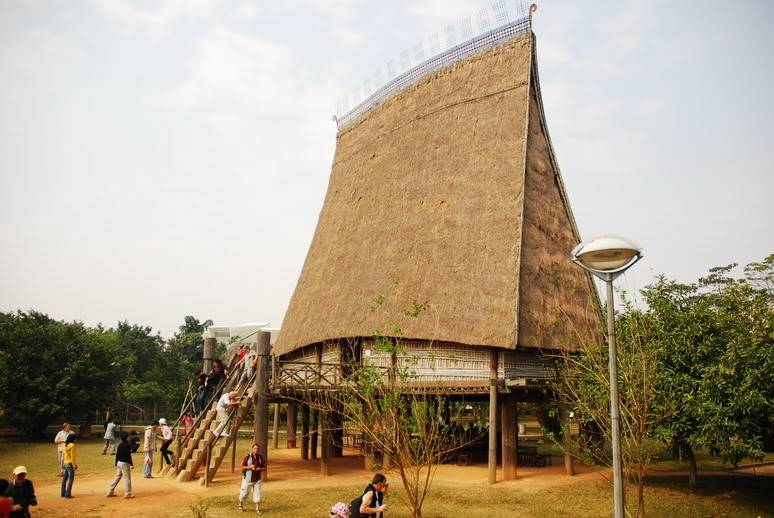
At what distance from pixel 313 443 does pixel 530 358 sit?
10284 millimetres

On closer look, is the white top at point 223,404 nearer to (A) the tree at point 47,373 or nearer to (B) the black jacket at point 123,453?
(B) the black jacket at point 123,453

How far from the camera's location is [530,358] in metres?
18.0

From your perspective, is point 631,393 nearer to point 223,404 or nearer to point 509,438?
point 509,438

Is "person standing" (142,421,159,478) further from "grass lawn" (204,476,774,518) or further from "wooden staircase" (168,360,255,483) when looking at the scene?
"grass lawn" (204,476,774,518)

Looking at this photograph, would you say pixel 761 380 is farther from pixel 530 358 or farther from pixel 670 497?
pixel 530 358

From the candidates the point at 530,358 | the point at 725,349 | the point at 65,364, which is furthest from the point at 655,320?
the point at 65,364

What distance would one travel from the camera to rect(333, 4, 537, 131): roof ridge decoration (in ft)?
71.0

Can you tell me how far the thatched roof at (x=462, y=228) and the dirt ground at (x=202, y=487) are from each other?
161 inches

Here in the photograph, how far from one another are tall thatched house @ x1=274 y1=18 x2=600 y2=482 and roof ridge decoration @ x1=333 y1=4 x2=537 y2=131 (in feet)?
1.28

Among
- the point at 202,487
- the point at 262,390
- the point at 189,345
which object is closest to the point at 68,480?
the point at 202,487

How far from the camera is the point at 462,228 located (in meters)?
19.7

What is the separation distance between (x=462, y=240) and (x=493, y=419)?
19.4 feet

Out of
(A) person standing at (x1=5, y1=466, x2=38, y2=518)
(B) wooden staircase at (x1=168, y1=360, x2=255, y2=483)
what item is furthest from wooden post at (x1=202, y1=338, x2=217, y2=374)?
(A) person standing at (x1=5, y1=466, x2=38, y2=518)

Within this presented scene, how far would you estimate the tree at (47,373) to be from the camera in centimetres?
3062
